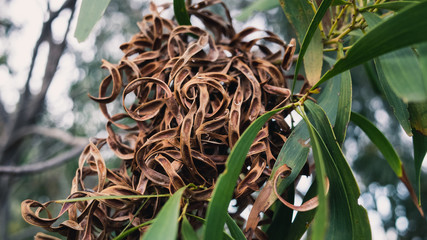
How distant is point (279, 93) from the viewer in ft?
1.39

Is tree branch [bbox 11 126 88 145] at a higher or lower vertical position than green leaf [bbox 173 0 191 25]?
lower

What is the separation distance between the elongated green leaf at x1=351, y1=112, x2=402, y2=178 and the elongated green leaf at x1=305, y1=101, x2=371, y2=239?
0.12ft

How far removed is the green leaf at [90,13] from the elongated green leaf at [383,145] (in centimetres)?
32

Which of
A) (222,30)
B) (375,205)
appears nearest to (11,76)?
(222,30)

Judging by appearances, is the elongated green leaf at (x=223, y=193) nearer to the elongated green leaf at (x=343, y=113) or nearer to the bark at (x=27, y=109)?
the elongated green leaf at (x=343, y=113)

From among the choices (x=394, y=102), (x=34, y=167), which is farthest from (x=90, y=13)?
(x=34, y=167)

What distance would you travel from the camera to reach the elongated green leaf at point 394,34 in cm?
24

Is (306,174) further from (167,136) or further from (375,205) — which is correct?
(375,205)

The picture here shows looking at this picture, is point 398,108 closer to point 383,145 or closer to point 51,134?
point 383,145

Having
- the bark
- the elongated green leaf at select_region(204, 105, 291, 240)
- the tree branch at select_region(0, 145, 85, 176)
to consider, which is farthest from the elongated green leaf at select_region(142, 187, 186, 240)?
the bark

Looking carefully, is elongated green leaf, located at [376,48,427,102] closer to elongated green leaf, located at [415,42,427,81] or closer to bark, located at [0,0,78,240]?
elongated green leaf, located at [415,42,427,81]

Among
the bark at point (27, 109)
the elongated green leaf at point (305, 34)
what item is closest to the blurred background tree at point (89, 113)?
the bark at point (27, 109)

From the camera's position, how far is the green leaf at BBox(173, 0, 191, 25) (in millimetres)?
500

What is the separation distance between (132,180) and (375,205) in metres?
1.80
